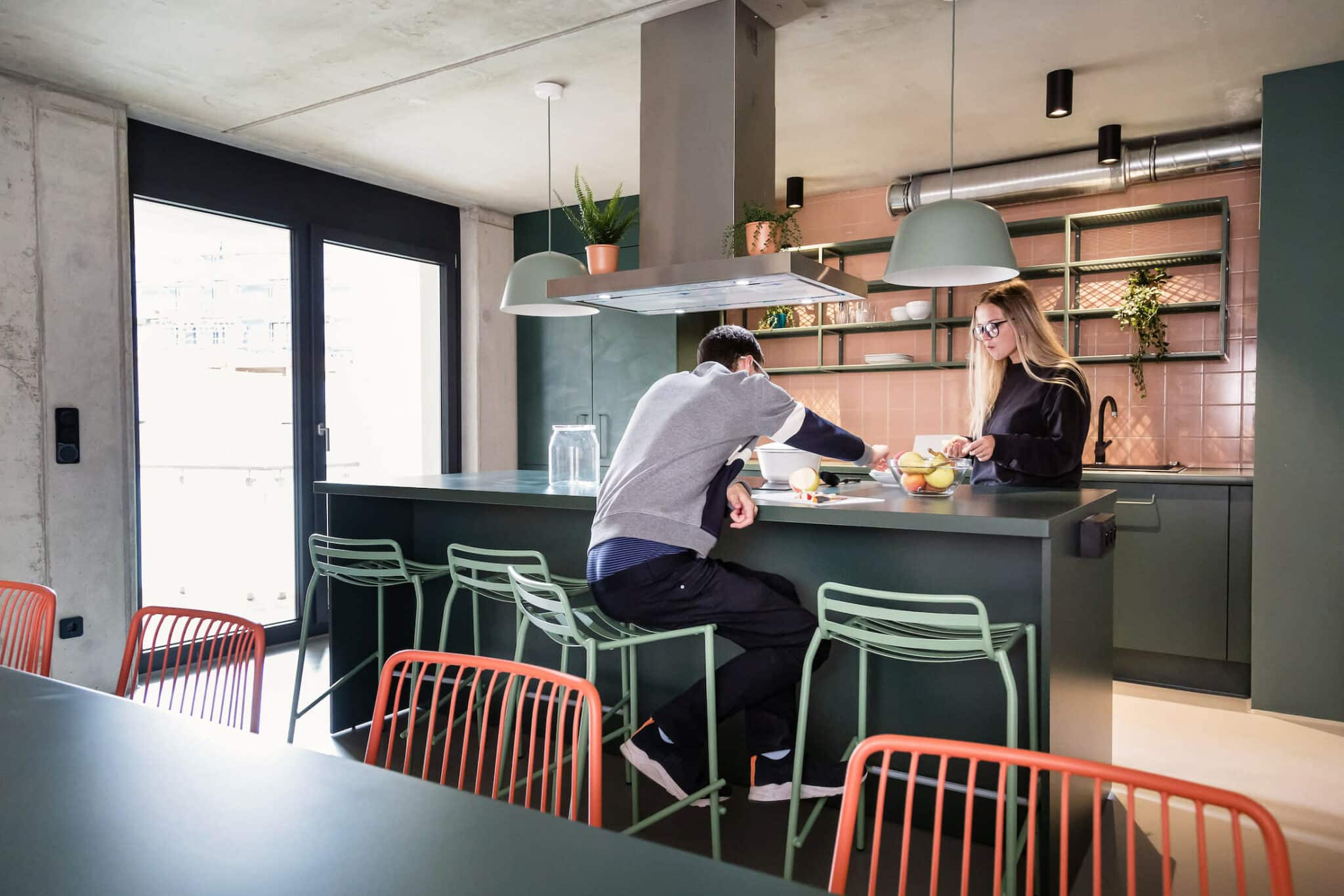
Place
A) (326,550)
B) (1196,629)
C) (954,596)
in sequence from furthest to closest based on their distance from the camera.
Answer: (1196,629)
(326,550)
(954,596)

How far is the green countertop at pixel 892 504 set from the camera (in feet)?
6.62

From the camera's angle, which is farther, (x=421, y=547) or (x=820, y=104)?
(x=820, y=104)

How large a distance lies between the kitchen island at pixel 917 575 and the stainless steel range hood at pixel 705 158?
85 centimetres

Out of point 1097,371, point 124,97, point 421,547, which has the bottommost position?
point 421,547

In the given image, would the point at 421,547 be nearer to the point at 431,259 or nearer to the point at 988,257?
the point at 988,257

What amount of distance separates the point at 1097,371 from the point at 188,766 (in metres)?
4.84

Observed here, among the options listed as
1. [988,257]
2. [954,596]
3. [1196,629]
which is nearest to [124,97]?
[988,257]

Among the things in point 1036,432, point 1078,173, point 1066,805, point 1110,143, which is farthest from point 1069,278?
point 1066,805

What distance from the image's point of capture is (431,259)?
Answer: 19.0 ft

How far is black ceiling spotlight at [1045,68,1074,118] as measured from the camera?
3.66 metres

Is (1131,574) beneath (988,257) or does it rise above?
beneath

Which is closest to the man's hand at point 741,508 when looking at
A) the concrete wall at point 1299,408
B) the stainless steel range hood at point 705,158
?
the stainless steel range hood at point 705,158

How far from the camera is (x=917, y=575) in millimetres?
2436

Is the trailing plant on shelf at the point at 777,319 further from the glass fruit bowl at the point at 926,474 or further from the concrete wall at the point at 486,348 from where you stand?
the glass fruit bowl at the point at 926,474
